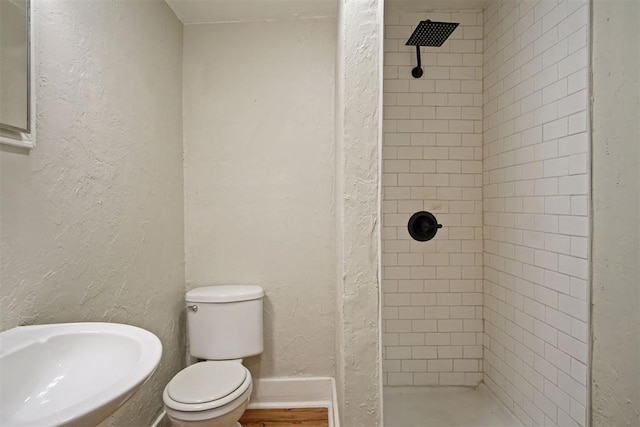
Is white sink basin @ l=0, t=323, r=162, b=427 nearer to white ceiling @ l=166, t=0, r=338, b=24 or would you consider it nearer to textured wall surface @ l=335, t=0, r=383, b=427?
textured wall surface @ l=335, t=0, r=383, b=427

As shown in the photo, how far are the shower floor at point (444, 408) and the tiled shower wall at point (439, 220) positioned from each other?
63 mm

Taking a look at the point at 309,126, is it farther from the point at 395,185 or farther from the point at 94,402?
the point at 94,402

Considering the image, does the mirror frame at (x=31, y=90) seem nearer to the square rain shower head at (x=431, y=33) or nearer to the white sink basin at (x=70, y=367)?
the white sink basin at (x=70, y=367)

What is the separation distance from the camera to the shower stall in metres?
1.84

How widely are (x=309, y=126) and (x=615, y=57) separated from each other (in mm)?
1451

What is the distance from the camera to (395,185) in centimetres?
224

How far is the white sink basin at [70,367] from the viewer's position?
2.53 feet

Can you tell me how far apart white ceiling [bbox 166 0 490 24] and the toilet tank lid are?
5.43 feet

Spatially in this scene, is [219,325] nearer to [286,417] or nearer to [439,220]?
[286,417]

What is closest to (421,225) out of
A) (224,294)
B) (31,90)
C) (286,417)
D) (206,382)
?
(224,294)

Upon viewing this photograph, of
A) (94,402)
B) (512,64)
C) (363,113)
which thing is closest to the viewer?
(94,402)

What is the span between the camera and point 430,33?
6.29 feet

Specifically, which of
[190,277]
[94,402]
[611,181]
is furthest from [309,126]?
[94,402]

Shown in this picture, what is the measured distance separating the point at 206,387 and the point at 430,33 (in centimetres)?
220
